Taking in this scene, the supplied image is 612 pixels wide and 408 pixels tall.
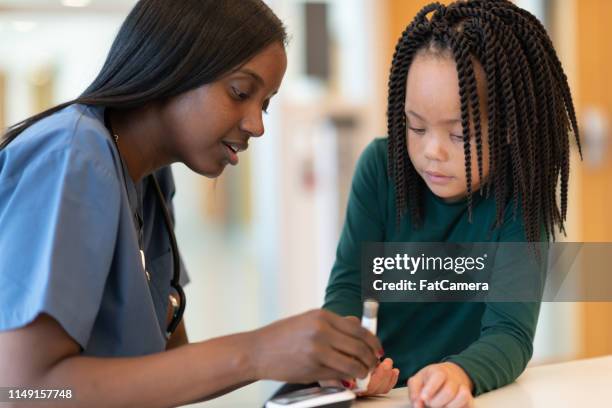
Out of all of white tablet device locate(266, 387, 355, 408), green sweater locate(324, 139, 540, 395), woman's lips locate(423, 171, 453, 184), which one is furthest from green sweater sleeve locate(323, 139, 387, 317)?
white tablet device locate(266, 387, 355, 408)

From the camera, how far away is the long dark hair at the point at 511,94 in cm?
104

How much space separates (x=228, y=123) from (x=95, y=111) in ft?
0.54

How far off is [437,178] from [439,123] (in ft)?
0.27

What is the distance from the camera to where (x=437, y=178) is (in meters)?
1.11

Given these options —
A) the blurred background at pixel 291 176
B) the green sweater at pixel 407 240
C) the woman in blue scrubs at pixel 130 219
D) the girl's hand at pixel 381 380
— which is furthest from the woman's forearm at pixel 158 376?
the blurred background at pixel 291 176

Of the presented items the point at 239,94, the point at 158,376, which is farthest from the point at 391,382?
the point at 239,94

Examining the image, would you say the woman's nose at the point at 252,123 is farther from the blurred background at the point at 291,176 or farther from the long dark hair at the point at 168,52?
the blurred background at the point at 291,176

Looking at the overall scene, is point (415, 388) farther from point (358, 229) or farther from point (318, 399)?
point (358, 229)

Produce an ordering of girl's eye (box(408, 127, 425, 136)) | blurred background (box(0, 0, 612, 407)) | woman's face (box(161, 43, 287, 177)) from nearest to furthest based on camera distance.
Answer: woman's face (box(161, 43, 287, 177))
girl's eye (box(408, 127, 425, 136))
blurred background (box(0, 0, 612, 407))

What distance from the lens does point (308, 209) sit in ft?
9.76

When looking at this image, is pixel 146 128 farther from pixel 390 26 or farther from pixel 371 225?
pixel 390 26

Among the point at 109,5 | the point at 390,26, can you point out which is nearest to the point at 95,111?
the point at 109,5

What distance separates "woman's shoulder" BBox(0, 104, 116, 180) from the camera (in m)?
0.82

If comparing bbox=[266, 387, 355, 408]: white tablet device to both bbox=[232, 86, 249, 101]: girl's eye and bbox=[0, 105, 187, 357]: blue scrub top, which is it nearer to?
bbox=[0, 105, 187, 357]: blue scrub top
